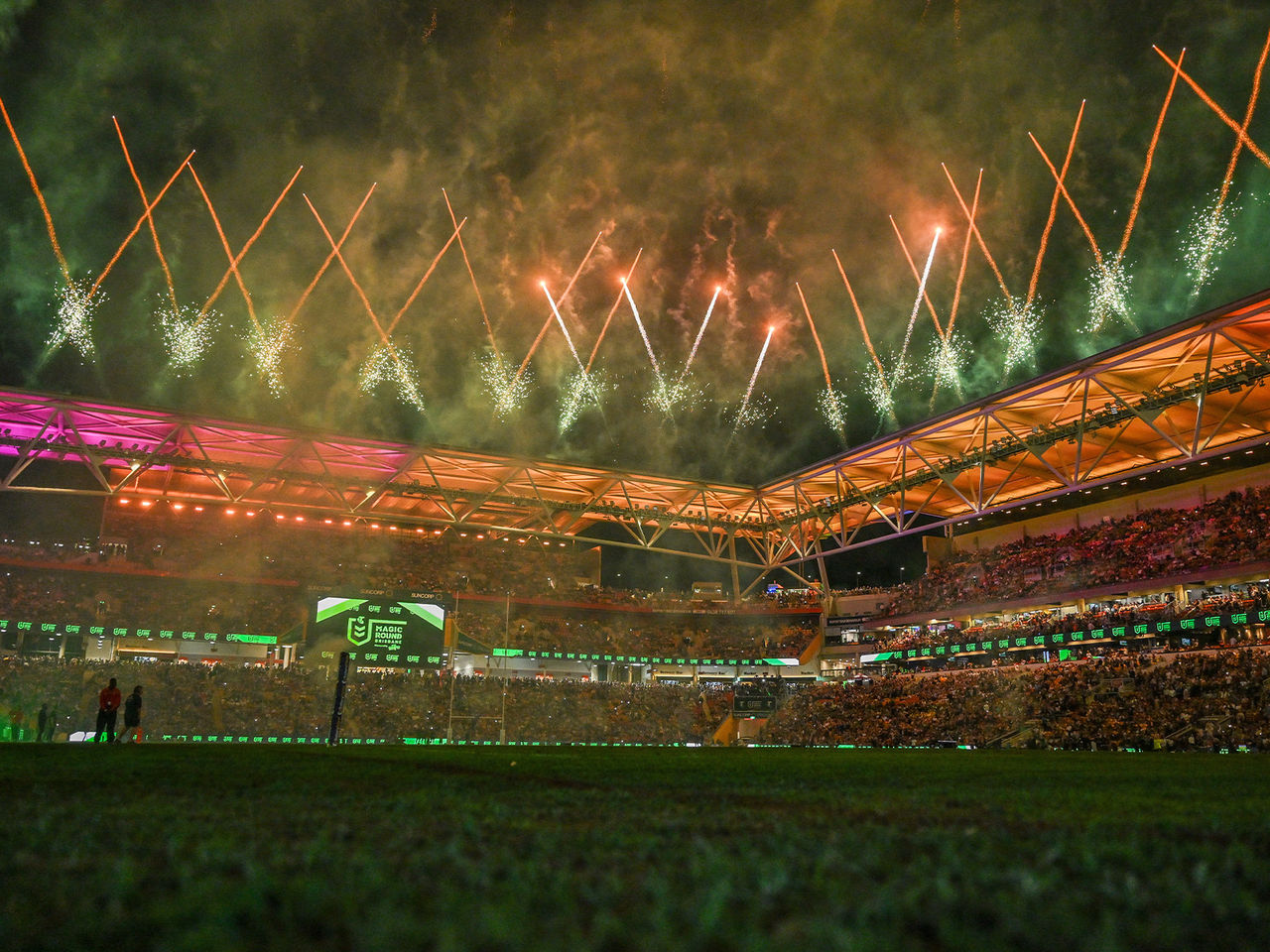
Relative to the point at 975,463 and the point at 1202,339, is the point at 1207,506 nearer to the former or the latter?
the point at 975,463

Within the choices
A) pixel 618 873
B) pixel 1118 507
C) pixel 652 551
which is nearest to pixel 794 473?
pixel 652 551

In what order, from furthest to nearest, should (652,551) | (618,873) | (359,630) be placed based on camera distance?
(652,551) < (359,630) < (618,873)

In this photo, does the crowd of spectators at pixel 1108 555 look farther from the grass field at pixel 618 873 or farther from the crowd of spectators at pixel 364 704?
the grass field at pixel 618 873

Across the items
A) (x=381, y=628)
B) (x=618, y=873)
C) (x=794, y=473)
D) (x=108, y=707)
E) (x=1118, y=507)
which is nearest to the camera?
(x=618, y=873)

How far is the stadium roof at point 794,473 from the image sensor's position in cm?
2155

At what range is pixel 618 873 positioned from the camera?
190 cm

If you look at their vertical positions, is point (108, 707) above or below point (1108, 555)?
below

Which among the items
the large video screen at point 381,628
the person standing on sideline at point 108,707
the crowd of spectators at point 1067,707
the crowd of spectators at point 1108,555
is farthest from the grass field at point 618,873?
the crowd of spectators at point 1108,555

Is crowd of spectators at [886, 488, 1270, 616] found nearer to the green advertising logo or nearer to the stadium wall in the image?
the stadium wall

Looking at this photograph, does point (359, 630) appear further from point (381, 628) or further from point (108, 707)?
point (108, 707)

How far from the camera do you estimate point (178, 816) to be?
2.94m

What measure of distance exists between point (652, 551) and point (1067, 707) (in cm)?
1642

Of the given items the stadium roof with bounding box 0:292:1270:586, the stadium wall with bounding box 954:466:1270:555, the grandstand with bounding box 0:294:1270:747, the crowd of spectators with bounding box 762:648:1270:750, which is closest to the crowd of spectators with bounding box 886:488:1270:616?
the grandstand with bounding box 0:294:1270:747

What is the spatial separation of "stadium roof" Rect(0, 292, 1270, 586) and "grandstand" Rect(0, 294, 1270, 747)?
0.51 ft
